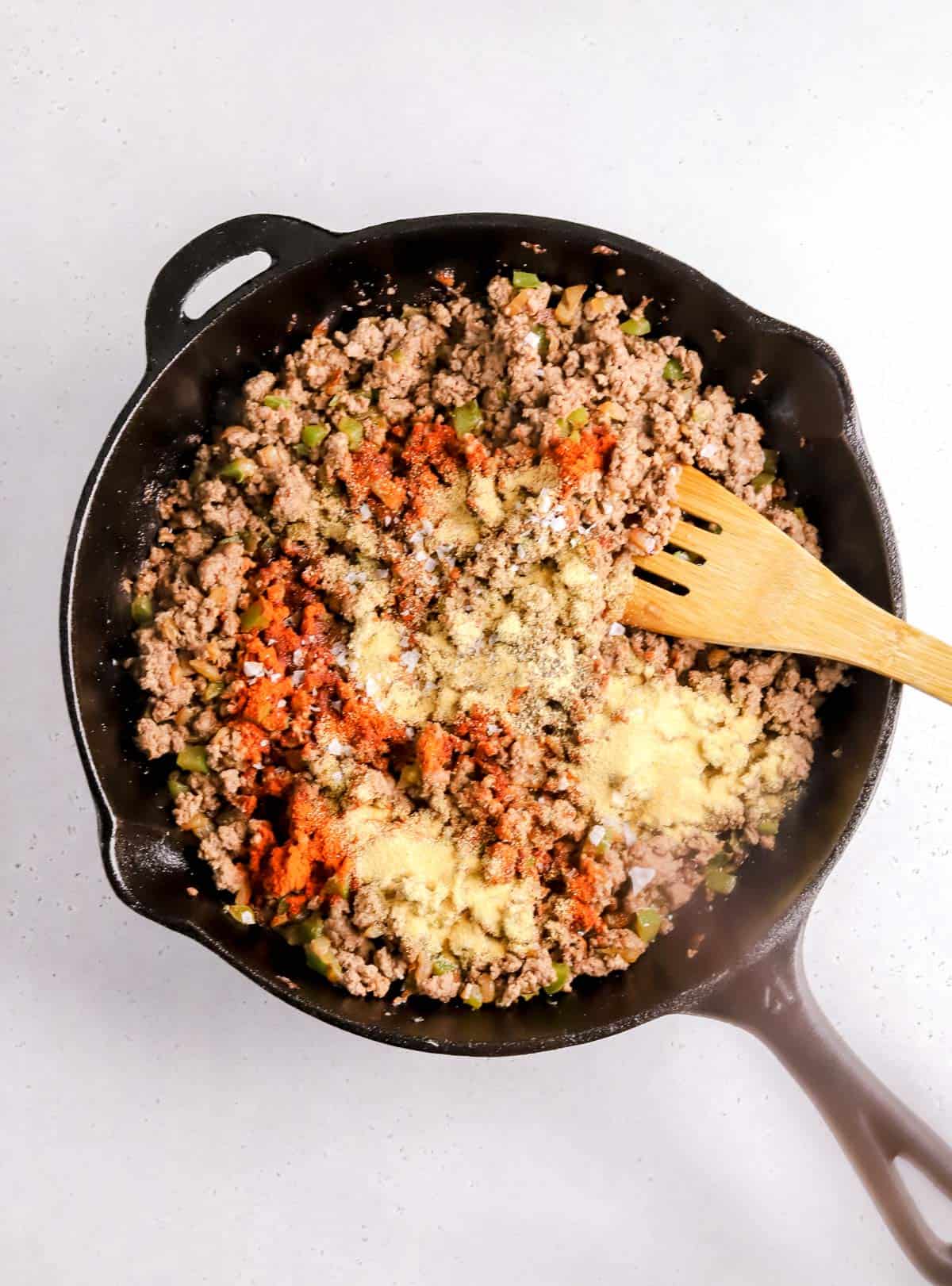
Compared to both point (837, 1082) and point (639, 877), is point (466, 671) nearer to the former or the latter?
point (639, 877)

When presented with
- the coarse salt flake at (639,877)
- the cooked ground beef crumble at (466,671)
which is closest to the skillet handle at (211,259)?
the cooked ground beef crumble at (466,671)

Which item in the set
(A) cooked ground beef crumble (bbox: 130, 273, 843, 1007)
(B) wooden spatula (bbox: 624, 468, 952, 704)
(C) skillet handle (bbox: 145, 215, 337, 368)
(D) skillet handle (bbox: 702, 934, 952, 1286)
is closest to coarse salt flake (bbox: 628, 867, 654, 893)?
(A) cooked ground beef crumble (bbox: 130, 273, 843, 1007)

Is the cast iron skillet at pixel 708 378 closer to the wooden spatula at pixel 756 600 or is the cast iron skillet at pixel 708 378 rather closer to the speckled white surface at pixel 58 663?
the wooden spatula at pixel 756 600

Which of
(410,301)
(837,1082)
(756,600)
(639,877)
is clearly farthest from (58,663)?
(837,1082)

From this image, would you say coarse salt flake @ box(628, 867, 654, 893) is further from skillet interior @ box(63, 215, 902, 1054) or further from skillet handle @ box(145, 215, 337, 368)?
skillet handle @ box(145, 215, 337, 368)

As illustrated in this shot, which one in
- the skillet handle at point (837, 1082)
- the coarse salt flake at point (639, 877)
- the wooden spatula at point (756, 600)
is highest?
the wooden spatula at point (756, 600)

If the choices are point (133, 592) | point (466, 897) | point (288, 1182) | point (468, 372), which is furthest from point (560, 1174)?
point (468, 372)
